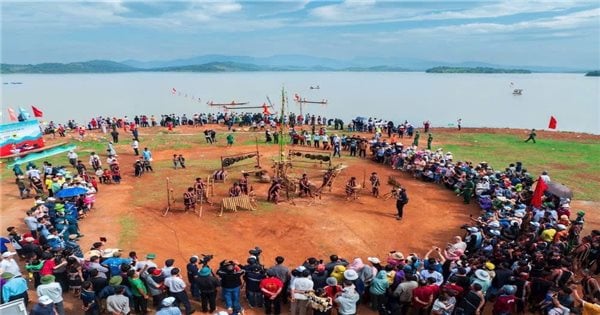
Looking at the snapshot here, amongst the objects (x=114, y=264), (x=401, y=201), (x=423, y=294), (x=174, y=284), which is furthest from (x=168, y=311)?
(x=401, y=201)

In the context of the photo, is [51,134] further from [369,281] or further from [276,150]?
[369,281]

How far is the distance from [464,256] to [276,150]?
62.5 ft

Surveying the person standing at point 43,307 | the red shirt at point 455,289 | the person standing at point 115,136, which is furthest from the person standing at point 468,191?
the person standing at point 115,136

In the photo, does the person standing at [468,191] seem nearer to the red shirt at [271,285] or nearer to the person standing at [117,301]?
the red shirt at [271,285]

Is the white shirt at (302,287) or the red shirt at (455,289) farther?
the white shirt at (302,287)

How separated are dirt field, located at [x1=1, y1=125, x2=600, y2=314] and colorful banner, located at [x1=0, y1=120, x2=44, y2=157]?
3925 millimetres

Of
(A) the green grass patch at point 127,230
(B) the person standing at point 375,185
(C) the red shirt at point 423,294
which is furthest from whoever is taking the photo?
(B) the person standing at point 375,185

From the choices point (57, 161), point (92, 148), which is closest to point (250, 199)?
point (57, 161)

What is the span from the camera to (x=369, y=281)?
34.1 feet

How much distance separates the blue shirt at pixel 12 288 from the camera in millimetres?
9602

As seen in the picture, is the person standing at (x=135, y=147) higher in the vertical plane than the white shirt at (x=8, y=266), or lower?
higher

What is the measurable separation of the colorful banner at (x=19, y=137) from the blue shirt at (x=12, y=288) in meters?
18.0

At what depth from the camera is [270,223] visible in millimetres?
16328

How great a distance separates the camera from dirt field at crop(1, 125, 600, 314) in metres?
14.2
